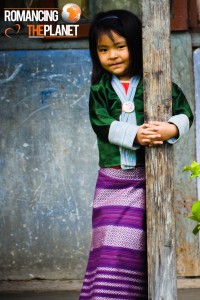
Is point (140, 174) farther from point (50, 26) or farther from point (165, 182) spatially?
point (50, 26)

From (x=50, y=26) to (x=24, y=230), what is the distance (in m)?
1.58

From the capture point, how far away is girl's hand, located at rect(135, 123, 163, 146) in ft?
12.3

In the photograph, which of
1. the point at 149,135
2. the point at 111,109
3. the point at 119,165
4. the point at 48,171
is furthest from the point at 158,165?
the point at 48,171

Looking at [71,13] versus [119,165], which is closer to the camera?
[119,165]

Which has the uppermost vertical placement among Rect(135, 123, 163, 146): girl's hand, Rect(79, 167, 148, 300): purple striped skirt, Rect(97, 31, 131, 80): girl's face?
Rect(97, 31, 131, 80): girl's face

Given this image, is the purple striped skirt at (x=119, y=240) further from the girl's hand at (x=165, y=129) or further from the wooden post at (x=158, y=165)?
the girl's hand at (x=165, y=129)

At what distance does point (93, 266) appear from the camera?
4.06 meters

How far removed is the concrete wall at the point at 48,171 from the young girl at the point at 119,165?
2044 millimetres

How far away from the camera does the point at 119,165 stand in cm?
403

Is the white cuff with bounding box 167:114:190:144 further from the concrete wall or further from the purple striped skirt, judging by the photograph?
the concrete wall

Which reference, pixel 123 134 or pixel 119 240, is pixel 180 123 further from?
pixel 119 240

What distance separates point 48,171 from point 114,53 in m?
2.32

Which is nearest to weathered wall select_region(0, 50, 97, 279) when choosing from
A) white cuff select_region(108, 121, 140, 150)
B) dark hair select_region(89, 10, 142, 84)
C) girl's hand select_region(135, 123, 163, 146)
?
dark hair select_region(89, 10, 142, 84)

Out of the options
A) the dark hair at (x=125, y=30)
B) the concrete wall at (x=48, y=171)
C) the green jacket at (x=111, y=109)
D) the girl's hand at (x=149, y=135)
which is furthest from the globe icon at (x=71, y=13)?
the girl's hand at (x=149, y=135)
